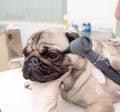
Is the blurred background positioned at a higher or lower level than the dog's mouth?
lower

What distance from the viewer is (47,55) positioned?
736 mm

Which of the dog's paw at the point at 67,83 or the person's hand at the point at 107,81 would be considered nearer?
the person's hand at the point at 107,81

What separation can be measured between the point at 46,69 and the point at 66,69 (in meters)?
0.06

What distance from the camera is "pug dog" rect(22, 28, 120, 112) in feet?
2.38

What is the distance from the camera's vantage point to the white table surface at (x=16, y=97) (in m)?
0.81

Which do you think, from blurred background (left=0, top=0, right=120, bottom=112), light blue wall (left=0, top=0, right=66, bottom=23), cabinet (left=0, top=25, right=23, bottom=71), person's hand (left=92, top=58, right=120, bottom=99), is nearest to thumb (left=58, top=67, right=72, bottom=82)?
person's hand (left=92, top=58, right=120, bottom=99)

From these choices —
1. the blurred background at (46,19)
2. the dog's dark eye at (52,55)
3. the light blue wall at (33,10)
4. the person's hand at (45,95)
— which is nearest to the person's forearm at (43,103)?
the person's hand at (45,95)

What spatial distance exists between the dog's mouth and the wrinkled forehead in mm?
37

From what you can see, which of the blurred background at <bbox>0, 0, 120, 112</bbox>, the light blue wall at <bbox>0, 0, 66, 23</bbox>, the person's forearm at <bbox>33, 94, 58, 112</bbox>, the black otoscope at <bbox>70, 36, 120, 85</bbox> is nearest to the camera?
the black otoscope at <bbox>70, 36, 120, 85</bbox>

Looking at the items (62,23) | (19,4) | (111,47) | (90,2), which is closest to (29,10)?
(19,4)

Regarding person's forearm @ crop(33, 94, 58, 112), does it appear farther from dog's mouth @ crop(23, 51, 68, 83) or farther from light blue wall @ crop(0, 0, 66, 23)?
light blue wall @ crop(0, 0, 66, 23)

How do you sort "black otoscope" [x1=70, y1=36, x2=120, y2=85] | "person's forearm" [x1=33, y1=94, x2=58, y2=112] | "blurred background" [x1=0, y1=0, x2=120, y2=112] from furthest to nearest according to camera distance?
"blurred background" [x1=0, y1=0, x2=120, y2=112] → "person's forearm" [x1=33, y1=94, x2=58, y2=112] → "black otoscope" [x1=70, y1=36, x2=120, y2=85]

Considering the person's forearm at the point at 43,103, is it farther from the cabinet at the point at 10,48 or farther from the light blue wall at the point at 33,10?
the light blue wall at the point at 33,10

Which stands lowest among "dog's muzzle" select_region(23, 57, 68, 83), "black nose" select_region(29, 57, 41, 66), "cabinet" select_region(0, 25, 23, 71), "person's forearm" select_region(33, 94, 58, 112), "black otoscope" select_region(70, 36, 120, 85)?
"cabinet" select_region(0, 25, 23, 71)
